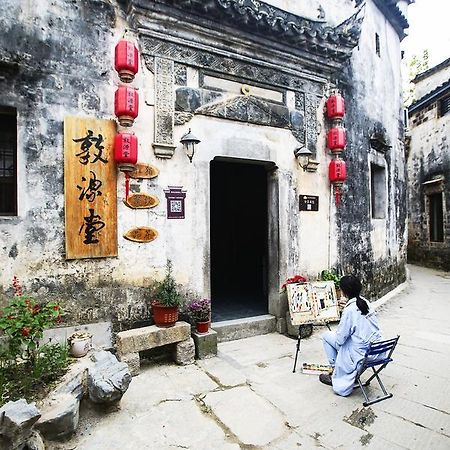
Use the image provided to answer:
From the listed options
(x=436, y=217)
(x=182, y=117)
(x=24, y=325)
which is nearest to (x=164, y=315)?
(x=24, y=325)

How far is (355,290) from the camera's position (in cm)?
422

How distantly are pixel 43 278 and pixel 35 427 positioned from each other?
2.01 metres

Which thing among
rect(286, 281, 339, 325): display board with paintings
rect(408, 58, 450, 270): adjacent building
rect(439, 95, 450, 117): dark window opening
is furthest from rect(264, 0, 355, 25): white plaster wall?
rect(439, 95, 450, 117): dark window opening

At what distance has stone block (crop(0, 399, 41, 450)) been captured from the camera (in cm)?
267

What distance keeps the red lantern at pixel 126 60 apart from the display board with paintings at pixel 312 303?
13.1 ft

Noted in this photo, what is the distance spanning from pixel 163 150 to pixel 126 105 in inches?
33.4

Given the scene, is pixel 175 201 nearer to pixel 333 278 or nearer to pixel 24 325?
pixel 24 325

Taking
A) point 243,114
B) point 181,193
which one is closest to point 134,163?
point 181,193

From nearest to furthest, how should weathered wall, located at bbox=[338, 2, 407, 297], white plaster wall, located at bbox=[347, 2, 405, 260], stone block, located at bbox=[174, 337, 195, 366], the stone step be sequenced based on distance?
stone block, located at bbox=[174, 337, 195, 366] → the stone step → weathered wall, located at bbox=[338, 2, 407, 297] → white plaster wall, located at bbox=[347, 2, 405, 260]

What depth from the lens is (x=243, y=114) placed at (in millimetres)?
6230

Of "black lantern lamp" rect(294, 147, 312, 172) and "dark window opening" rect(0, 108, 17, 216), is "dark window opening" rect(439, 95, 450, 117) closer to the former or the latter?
"black lantern lamp" rect(294, 147, 312, 172)

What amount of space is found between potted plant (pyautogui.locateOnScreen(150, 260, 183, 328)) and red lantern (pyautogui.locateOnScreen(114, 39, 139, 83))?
2811mm

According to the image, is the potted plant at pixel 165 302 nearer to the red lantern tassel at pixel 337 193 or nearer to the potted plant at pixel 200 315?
the potted plant at pixel 200 315

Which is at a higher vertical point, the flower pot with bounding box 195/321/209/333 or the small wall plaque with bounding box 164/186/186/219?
the small wall plaque with bounding box 164/186/186/219
